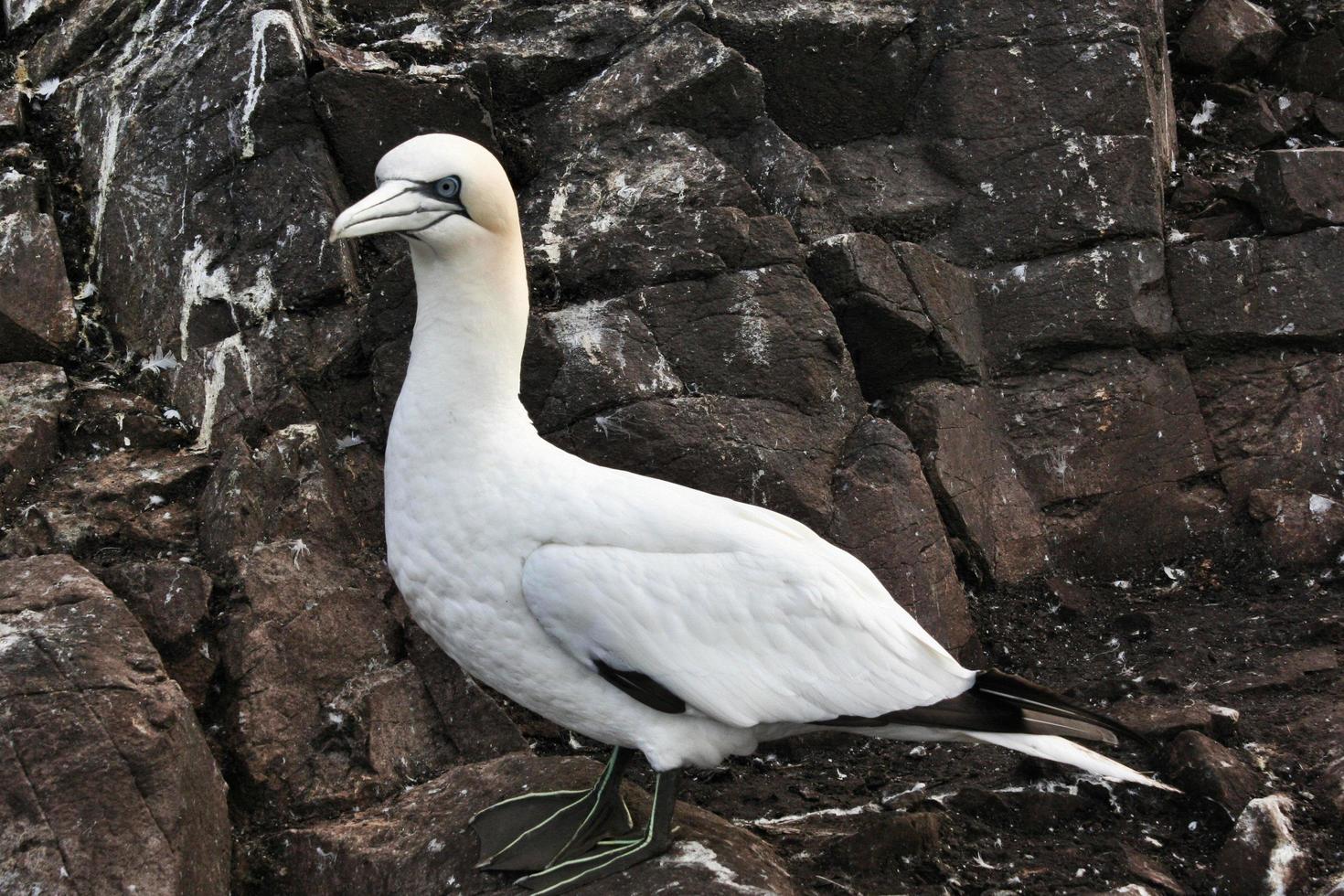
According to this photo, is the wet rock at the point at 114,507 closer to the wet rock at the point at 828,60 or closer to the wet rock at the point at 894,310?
the wet rock at the point at 894,310

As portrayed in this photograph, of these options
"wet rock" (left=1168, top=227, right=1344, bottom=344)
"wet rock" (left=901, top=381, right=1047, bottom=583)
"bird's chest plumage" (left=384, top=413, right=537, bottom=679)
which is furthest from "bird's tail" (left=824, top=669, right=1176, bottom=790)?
"wet rock" (left=1168, top=227, right=1344, bottom=344)

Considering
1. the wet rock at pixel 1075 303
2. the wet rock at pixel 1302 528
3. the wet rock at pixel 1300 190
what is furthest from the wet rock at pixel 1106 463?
the wet rock at pixel 1300 190

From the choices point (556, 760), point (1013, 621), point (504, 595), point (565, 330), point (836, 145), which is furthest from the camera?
point (836, 145)

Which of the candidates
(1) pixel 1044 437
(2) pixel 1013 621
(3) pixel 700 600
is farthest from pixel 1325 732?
(3) pixel 700 600

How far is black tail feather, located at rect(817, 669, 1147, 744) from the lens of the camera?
3338 mm

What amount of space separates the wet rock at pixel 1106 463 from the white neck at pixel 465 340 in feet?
9.36

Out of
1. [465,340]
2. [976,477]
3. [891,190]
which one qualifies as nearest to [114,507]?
[465,340]

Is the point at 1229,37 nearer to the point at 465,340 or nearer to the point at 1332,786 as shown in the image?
the point at 1332,786

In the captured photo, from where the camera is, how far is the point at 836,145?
20.0 ft

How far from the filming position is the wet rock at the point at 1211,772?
3.80m

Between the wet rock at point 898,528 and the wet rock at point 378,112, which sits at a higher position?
the wet rock at point 378,112

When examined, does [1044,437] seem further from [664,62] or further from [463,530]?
[463,530]

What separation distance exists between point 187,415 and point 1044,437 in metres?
3.49

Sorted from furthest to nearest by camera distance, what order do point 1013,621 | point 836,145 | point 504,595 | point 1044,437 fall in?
point 836,145, point 1044,437, point 1013,621, point 504,595
